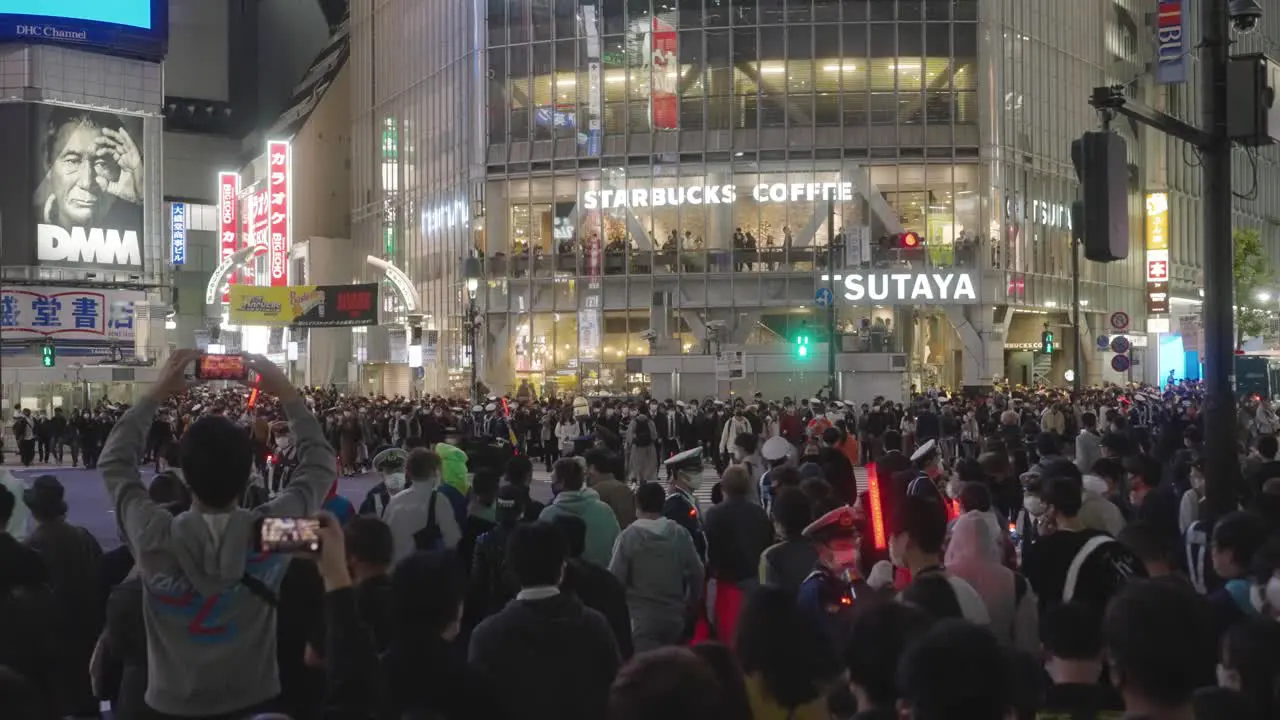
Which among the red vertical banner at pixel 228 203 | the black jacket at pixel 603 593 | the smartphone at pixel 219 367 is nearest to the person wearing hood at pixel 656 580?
the black jacket at pixel 603 593

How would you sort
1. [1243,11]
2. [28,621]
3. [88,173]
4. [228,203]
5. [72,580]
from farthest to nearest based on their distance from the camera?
[228,203], [88,173], [1243,11], [72,580], [28,621]

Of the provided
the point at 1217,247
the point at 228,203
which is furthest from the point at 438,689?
the point at 228,203

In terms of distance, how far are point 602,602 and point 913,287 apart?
1821 inches

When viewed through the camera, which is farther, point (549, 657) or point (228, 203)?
point (228, 203)

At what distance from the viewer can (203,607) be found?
4.50 m

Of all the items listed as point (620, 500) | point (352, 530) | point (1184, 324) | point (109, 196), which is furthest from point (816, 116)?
point (352, 530)

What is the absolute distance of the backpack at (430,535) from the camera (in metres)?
Answer: 8.98

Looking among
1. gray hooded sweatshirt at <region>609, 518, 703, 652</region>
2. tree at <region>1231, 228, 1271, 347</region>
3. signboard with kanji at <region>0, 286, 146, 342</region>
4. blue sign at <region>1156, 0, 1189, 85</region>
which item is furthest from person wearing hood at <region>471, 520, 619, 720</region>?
tree at <region>1231, 228, 1271, 347</region>

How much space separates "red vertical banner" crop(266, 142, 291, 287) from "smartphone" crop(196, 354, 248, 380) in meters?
70.7

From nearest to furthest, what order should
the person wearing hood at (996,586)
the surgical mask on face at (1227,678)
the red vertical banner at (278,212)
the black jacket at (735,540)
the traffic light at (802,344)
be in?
the surgical mask on face at (1227,678) < the person wearing hood at (996,586) < the black jacket at (735,540) < the traffic light at (802,344) < the red vertical banner at (278,212)

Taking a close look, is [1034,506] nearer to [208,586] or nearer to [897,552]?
[897,552]

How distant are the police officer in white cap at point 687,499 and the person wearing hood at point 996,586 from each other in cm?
285

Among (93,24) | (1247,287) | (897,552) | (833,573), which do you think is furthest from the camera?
(1247,287)

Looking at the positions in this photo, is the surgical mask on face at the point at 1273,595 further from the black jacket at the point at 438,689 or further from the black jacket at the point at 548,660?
the black jacket at the point at 438,689
